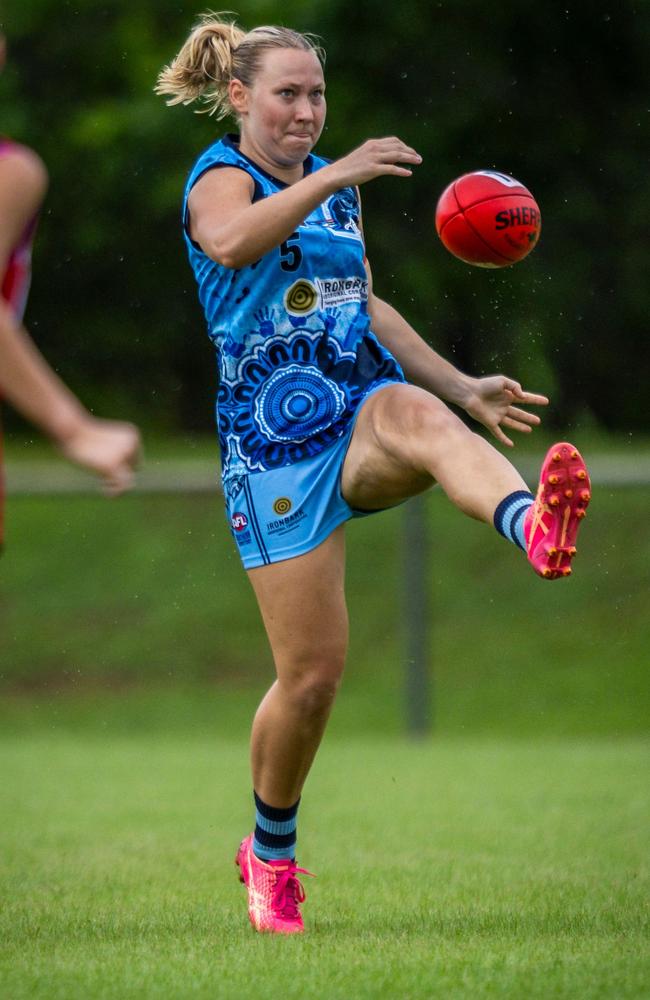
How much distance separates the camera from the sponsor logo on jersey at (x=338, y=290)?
4.73 meters

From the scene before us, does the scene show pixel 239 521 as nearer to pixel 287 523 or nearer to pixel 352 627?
pixel 287 523

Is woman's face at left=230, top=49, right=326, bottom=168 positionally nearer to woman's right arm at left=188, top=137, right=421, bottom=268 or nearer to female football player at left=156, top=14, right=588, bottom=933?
female football player at left=156, top=14, right=588, bottom=933

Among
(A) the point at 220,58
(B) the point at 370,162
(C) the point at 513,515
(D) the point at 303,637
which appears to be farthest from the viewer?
(A) the point at 220,58

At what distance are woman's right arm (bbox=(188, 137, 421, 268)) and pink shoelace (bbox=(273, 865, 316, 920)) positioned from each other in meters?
1.72

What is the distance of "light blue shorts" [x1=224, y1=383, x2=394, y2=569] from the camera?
15.2ft

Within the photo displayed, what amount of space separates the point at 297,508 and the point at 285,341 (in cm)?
47

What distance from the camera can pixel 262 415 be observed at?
4.70 meters

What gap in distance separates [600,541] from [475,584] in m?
1.14

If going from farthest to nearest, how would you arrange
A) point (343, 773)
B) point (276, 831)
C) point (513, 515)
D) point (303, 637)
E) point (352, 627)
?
point (352, 627) < point (343, 773) < point (276, 831) < point (303, 637) < point (513, 515)

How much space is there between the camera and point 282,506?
4.64m

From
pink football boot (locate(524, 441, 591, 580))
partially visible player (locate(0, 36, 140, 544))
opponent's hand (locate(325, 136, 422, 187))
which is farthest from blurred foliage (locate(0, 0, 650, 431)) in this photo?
partially visible player (locate(0, 36, 140, 544))

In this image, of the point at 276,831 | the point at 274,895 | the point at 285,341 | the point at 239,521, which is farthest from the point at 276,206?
the point at 274,895

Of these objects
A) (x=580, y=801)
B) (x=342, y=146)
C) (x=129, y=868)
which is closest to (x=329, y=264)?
(x=129, y=868)

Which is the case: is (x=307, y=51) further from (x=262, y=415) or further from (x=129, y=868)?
(x=129, y=868)
